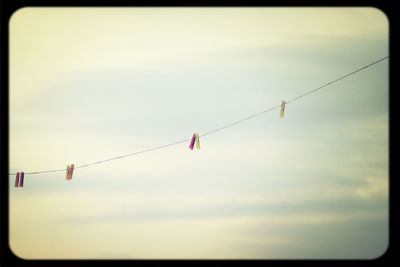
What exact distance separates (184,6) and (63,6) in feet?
5.26

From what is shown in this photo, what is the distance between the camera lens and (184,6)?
625 centimetres

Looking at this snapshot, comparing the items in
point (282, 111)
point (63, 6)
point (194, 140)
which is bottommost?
point (194, 140)

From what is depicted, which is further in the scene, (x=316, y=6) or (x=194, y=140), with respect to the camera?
(x=194, y=140)

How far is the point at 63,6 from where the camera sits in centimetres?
634
